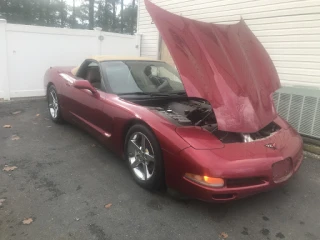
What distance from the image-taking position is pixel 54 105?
522 centimetres

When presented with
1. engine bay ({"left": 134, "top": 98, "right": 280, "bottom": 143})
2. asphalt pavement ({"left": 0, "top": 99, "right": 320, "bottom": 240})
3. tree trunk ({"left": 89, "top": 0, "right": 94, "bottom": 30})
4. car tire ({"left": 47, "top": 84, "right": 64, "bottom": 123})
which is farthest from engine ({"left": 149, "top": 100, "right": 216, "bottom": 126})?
tree trunk ({"left": 89, "top": 0, "right": 94, "bottom": 30})

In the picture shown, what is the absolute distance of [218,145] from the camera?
2604 mm

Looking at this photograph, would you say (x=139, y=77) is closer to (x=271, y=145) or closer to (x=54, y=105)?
(x=271, y=145)

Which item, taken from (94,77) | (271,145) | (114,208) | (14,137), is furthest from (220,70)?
(14,137)

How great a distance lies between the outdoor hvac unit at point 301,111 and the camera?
455 centimetres

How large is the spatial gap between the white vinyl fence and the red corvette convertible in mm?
4063

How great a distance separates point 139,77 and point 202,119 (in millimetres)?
1172

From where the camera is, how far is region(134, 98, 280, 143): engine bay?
2900mm

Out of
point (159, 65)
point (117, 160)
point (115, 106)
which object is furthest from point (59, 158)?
point (159, 65)

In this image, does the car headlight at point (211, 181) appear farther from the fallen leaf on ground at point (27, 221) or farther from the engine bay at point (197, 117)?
the fallen leaf on ground at point (27, 221)

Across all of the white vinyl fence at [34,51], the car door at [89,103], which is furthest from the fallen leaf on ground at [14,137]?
the white vinyl fence at [34,51]

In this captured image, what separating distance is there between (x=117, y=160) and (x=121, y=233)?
151cm

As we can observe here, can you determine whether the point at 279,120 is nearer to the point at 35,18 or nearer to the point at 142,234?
the point at 142,234

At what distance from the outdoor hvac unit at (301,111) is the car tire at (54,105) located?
12.7ft
